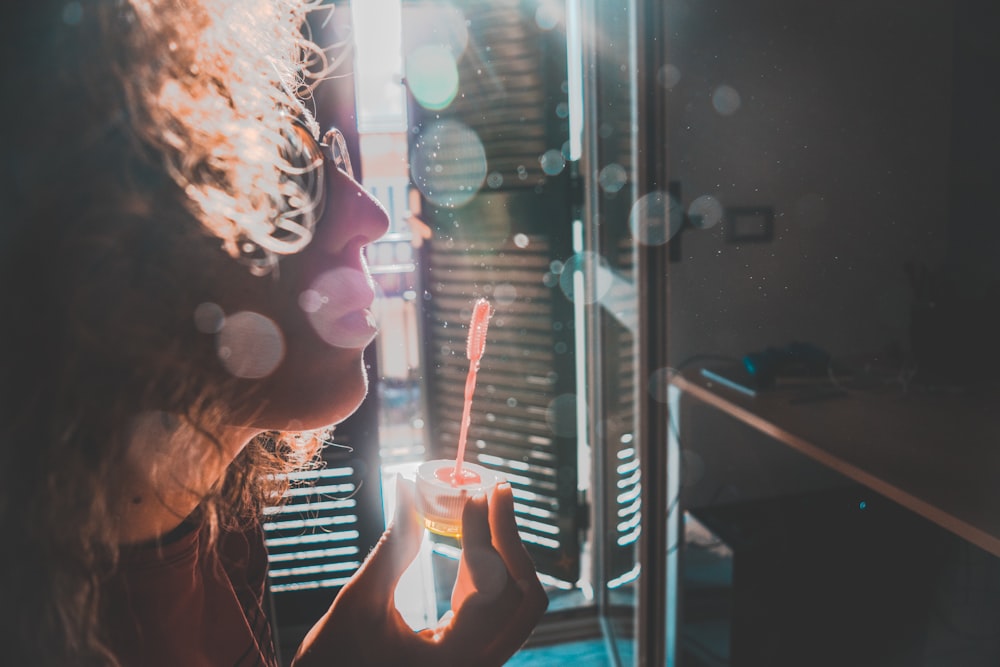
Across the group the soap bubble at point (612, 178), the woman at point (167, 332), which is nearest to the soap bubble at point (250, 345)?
the woman at point (167, 332)

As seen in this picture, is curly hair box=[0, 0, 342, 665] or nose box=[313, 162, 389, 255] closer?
curly hair box=[0, 0, 342, 665]

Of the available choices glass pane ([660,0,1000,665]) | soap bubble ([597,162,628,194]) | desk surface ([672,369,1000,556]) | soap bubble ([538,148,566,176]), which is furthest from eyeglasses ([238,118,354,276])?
soap bubble ([538,148,566,176])

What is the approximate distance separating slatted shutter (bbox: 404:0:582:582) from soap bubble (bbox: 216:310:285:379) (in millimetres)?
1098

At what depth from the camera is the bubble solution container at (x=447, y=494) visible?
1.84ft

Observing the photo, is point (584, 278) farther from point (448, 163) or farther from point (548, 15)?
point (548, 15)

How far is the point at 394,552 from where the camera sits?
56 centimetres

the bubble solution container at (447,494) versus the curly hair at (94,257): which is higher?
the curly hair at (94,257)

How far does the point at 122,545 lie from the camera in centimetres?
46

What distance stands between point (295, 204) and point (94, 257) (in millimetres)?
149

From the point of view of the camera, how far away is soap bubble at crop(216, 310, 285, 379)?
43cm

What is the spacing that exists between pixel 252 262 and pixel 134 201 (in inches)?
3.2

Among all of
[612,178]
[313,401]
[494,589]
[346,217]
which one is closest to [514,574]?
[494,589]

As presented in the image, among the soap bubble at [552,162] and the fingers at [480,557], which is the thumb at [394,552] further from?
the soap bubble at [552,162]

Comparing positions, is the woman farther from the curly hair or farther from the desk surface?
the desk surface
